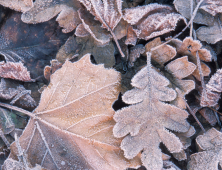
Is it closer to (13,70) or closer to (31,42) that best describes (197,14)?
(31,42)

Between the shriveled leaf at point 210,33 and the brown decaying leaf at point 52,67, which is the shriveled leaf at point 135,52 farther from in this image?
the brown decaying leaf at point 52,67

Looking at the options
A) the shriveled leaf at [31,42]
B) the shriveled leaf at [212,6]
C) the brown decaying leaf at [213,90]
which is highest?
the shriveled leaf at [31,42]

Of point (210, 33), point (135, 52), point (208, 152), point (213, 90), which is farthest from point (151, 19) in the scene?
point (208, 152)

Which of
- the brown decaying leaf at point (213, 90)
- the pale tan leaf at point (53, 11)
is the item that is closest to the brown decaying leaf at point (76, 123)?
the pale tan leaf at point (53, 11)

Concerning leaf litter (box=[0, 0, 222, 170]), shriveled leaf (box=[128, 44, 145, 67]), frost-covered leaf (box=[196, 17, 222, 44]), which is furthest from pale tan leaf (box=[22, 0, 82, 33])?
frost-covered leaf (box=[196, 17, 222, 44])

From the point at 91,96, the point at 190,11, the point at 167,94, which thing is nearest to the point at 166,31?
the point at 190,11

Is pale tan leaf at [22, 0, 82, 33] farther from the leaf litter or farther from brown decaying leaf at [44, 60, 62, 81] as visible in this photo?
brown decaying leaf at [44, 60, 62, 81]

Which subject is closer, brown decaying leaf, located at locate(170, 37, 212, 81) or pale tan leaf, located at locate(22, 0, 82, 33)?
brown decaying leaf, located at locate(170, 37, 212, 81)
